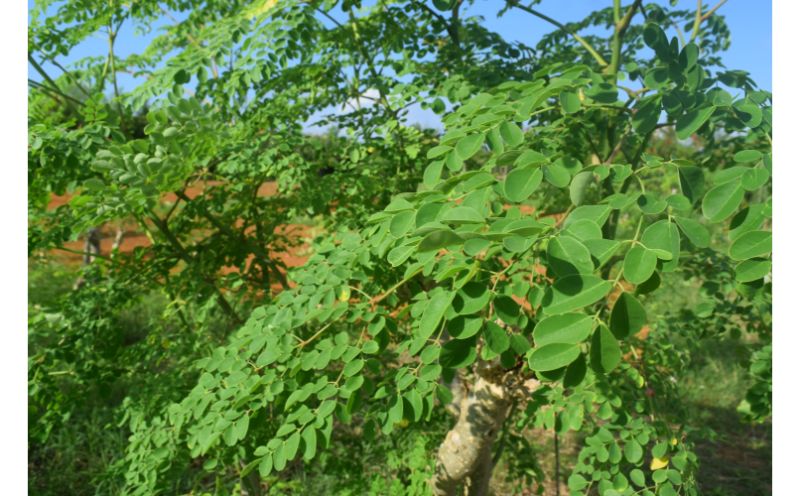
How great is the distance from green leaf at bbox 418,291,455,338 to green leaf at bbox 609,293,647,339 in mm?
229

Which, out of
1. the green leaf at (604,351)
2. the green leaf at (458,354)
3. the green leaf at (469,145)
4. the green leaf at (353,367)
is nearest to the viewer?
the green leaf at (604,351)

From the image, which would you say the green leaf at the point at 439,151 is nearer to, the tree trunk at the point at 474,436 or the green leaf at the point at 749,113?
the green leaf at the point at 749,113

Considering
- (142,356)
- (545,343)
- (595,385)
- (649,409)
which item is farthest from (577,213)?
(142,356)

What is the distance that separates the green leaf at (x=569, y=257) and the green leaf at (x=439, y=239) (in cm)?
11

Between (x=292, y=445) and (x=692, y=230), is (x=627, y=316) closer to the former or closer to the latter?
(x=692, y=230)

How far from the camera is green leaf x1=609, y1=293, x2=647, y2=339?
0.72 meters

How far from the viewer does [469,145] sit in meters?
1.02

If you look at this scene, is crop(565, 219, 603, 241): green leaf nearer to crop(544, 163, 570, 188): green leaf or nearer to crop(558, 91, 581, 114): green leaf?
crop(544, 163, 570, 188): green leaf

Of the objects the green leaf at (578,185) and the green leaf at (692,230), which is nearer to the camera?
the green leaf at (692,230)

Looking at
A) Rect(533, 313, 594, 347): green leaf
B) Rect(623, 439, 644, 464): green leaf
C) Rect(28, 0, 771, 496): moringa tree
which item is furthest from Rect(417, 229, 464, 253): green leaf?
Rect(623, 439, 644, 464): green leaf

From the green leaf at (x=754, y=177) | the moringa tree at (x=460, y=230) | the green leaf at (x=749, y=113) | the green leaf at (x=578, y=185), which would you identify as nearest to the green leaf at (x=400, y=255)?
the moringa tree at (x=460, y=230)

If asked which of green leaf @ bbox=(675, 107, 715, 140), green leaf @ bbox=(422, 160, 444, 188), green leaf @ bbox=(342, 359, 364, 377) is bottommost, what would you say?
green leaf @ bbox=(342, 359, 364, 377)

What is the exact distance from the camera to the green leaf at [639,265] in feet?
2.35

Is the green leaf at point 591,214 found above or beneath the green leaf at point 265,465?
above
